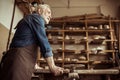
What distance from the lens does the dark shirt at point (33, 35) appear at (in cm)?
147

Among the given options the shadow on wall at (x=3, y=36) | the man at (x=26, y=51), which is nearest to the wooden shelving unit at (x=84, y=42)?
the shadow on wall at (x=3, y=36)

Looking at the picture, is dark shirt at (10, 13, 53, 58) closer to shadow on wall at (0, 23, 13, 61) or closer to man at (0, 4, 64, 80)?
man at (0, 4, 64, 80)

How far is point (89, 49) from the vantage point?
14.5ft

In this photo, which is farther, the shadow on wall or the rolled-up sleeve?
the shadow on wall

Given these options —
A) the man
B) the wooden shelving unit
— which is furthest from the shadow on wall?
the man

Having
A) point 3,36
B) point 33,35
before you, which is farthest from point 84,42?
point 33,35

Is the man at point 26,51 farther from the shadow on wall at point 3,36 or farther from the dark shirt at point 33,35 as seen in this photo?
the shadow on wall at point 3,36

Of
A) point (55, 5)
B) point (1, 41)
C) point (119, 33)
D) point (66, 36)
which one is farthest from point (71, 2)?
point (1, 41)

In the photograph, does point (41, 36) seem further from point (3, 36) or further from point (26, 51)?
point (3, 36)

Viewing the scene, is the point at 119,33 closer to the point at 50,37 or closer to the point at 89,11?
the point at 89,11

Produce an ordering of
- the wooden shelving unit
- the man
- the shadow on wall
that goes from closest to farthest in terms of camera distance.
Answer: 1. the man
2. the shadow on wall
3. the wooden shelving unit

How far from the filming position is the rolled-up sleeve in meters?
1.45

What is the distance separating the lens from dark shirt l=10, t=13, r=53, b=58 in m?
1.47

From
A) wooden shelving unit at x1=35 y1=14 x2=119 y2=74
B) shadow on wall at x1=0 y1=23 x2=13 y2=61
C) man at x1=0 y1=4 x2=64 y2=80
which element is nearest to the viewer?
man at x1=0 y1=4 x2=64 y2=80
